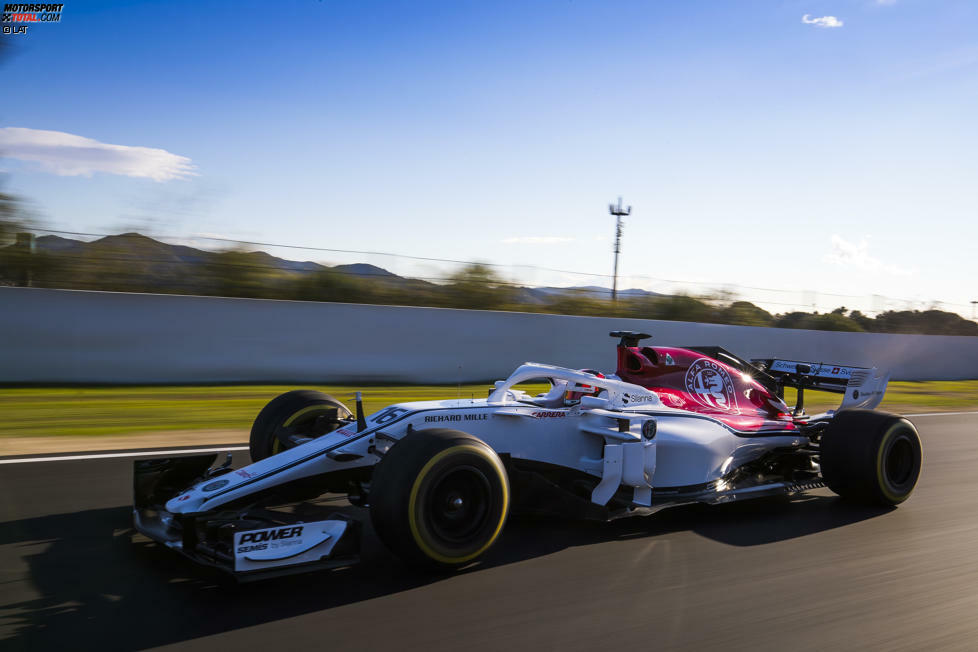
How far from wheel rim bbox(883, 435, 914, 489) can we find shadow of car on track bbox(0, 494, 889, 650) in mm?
964

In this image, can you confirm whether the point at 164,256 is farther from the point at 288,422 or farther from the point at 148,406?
the point at 288,422

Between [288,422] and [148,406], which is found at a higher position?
[288,422]

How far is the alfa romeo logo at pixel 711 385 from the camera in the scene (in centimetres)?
606

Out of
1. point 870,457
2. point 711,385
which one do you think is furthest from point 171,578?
point 870,457

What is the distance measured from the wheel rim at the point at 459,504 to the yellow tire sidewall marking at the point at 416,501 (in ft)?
0.26

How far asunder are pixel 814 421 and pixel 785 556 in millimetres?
2375

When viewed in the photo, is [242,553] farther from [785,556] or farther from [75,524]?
[785,556]

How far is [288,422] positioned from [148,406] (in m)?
5.22

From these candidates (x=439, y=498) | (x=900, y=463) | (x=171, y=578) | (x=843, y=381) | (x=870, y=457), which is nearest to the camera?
(x=171, y=578)

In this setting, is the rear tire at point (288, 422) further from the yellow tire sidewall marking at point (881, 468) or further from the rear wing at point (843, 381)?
the rear wing at point (843, 381)

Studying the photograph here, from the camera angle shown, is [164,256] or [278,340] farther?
[164,256]

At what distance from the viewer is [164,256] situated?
44.3ft

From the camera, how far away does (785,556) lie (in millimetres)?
4480

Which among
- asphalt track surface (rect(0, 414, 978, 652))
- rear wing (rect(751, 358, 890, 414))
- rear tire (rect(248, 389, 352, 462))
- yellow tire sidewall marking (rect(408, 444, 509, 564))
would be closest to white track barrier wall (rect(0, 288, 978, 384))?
asphalt track surface (rect(0, 414, 978, 652))
